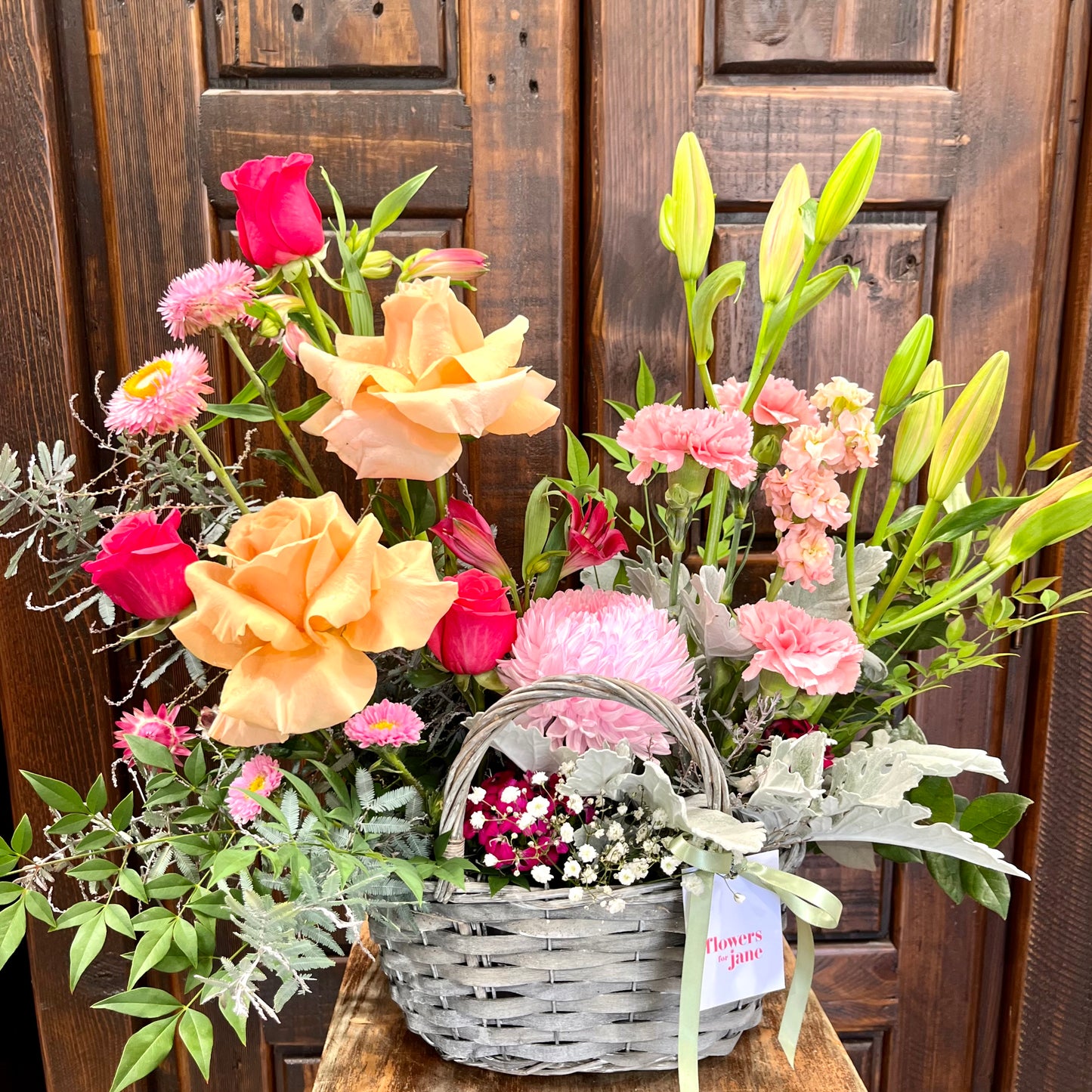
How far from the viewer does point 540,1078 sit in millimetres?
587

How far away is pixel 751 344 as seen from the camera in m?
0.84

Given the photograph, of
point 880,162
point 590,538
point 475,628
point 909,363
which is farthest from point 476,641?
point 880,162

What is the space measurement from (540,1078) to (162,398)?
528 millimetres

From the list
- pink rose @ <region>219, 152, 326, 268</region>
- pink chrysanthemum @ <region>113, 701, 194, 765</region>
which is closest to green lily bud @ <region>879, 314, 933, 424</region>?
pink rose @ <region>219, 152, 326, 268</region>

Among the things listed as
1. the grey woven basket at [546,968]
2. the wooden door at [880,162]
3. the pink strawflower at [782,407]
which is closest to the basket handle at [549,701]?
the grey woven basket at [546,968]

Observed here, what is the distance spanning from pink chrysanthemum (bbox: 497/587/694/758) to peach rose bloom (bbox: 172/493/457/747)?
82 millimetres

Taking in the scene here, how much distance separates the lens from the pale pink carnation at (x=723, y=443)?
1.70 ft

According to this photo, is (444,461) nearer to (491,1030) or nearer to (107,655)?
(491,1030)

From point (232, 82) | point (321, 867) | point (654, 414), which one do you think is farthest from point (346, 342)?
point (232, 82)

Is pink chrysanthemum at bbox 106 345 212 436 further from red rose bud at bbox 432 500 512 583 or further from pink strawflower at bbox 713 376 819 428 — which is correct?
pink strawflower at bbox 713 376 819 428

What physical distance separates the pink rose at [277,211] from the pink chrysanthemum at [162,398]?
0.09 m

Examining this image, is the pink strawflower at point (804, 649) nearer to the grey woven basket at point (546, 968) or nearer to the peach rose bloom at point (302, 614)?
the grey woven basket at point (546, 968)

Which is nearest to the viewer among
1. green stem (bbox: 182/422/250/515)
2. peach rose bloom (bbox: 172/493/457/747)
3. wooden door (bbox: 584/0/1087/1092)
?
peach rose bloom (bbox: 172/493/457/747)

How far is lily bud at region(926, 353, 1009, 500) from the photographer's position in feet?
1.72
